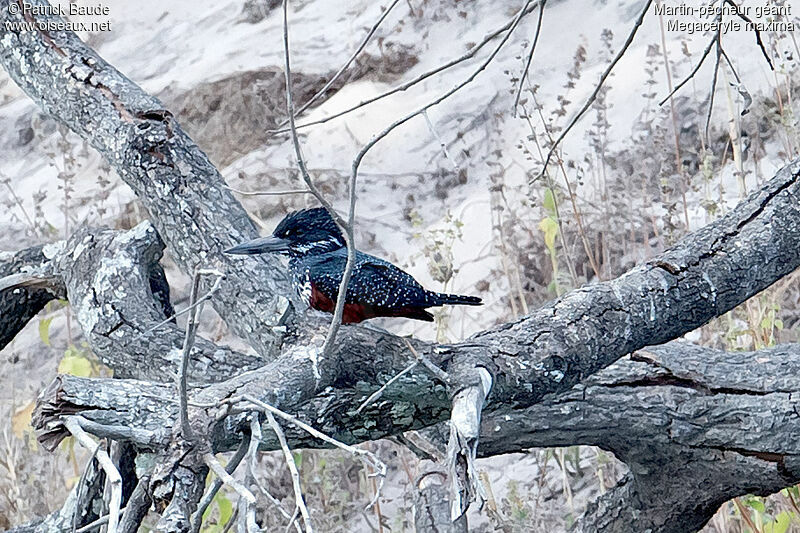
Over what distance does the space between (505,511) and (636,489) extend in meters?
1.26

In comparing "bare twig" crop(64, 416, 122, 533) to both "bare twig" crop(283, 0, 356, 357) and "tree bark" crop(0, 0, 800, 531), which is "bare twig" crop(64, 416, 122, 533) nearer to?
"tree bark" crop(0, 0, 800, 531)

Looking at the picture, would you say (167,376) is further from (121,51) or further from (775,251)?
(121,51)

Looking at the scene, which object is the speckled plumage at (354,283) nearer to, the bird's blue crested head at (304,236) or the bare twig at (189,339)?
the bird's blue crested head at (304,236)

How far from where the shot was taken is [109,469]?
1.17 m

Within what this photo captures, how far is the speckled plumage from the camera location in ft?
5.98

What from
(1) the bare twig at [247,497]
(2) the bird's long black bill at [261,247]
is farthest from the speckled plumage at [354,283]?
(1) the bare twig at [247,497]

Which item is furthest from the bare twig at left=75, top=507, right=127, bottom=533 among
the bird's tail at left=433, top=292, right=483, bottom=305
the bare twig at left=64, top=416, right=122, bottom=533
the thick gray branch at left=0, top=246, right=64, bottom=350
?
the thick gray branch at left=0, top=246, right=64, bottom=350

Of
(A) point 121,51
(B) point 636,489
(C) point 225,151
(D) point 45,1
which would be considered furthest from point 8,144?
(B) point 636,489

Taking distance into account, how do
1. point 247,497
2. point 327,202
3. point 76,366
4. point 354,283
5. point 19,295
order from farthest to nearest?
point 19,295 → point 76,366 → point 354,283 → point 327,202 → point 247,497

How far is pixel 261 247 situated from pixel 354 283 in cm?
20

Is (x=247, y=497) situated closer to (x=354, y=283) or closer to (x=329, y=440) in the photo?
(x=329, y=440)

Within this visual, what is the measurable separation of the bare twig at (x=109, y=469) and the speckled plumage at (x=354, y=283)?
57cm

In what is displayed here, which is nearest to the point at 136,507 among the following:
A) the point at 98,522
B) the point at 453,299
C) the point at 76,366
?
the point at 98,522

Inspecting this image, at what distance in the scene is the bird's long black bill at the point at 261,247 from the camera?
1.86 metres
